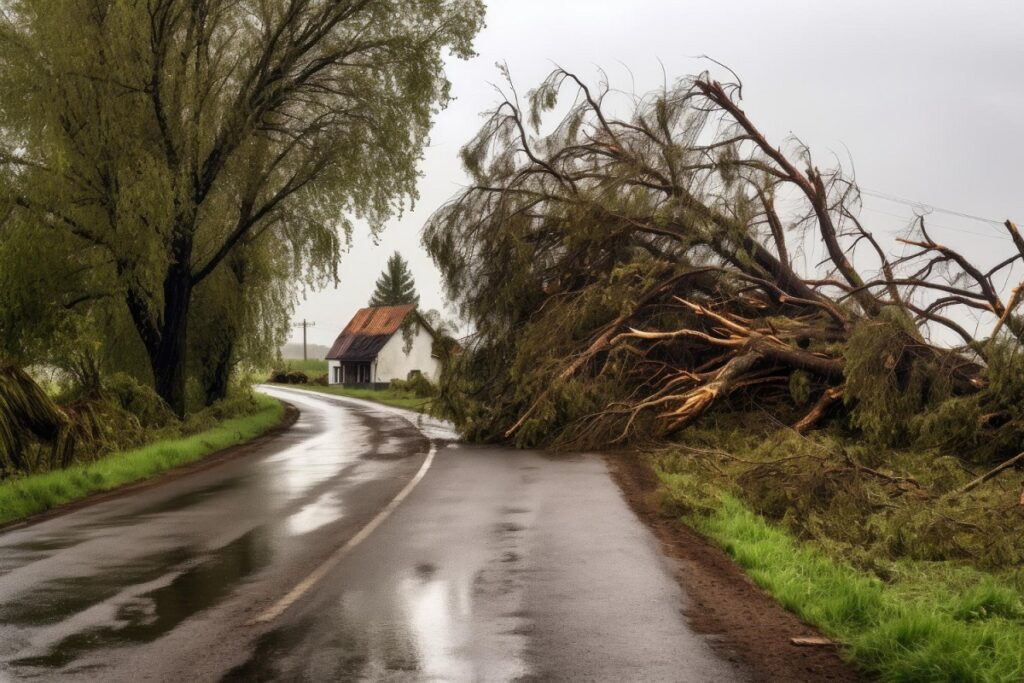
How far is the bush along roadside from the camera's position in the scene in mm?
5703

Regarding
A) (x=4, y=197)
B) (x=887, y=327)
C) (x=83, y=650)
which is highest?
(x=4, y=197)

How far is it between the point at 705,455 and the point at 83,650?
10.5m

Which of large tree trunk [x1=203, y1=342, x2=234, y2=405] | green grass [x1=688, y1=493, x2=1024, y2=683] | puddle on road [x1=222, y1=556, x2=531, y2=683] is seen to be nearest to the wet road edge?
large tree trunk [x1=203, y1=342, x2=234, y2=405]

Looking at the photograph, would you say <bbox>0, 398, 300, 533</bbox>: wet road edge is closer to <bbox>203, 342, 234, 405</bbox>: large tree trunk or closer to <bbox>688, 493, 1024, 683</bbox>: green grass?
<bbox>203, 342, 234, 405</bbox>: large tree trunk

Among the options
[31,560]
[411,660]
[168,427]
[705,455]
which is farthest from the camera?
[168,427]

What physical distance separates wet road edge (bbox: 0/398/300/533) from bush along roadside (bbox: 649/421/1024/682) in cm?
748

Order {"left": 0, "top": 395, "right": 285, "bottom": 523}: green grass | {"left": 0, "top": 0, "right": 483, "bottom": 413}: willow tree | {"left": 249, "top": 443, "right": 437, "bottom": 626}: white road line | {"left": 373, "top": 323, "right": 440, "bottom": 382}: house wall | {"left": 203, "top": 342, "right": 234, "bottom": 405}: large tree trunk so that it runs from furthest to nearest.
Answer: {"left": 373, "top": 323, "right": 440, "bottom": 382}: house wall, {"left": 203, "top": 342, "right": 234, "bottom": 405}: large tree trunk, {"left": 0, "top": 0, "right": 483, "bottom": 413}: willow tree, {"left": 0, "top": 395, "right": 285, "bottom": 523}: green grass, {"left": 249, "top": 443, "right": 437, "bottom": 626}: white road line

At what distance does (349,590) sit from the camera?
24.8 ft

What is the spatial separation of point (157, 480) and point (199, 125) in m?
10.5

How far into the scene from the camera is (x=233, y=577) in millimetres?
Result: 8141

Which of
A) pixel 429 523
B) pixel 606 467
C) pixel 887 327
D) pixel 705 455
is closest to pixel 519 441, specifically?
pixel 606 467

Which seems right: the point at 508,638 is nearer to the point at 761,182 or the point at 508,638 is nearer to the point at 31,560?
the point at 31,560

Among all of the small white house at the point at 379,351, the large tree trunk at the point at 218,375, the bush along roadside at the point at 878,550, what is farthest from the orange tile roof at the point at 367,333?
the bush along roadside at the point at 878,550

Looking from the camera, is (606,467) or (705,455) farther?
(606,467)
